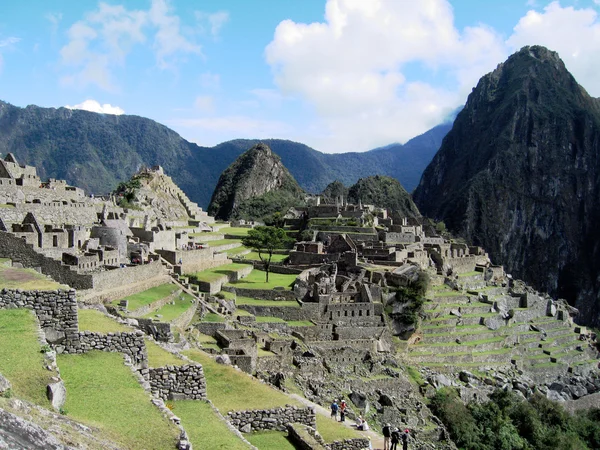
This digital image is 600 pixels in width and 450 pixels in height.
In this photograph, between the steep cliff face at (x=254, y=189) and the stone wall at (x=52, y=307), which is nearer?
the stone wall at (x=52, y=307)

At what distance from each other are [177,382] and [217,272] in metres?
26.1

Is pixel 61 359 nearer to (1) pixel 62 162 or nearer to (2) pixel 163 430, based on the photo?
(2) pixel 163 430

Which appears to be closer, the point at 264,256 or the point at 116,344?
the point at 116,344

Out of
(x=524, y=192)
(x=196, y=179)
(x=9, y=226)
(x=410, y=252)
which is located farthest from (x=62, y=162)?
(x=524, y=192)

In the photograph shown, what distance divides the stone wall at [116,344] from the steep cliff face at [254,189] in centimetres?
9145

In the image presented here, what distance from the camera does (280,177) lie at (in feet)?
422

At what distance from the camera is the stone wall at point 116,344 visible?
357 inches

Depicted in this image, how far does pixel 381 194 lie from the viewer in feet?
384

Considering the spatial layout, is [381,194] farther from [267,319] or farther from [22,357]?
[22,357]

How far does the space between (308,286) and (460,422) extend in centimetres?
1111

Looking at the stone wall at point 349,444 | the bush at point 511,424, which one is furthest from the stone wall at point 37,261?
the bush at point 511,424

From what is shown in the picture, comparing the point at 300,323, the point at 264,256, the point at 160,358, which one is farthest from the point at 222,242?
the point at 160,358

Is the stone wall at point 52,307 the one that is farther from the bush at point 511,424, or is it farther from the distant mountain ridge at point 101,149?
the distant mountain ridge at point 101,149

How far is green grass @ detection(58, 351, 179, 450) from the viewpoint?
22.6 feet
